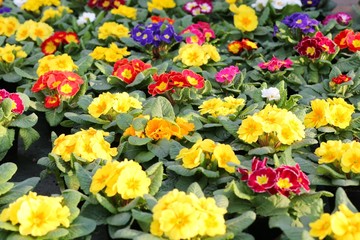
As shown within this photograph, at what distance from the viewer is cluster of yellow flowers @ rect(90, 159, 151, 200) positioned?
2.74 meters

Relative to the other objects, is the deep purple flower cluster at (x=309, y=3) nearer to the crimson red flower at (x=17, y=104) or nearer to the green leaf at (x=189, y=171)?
the crimson red flower at (x=17, y=104)

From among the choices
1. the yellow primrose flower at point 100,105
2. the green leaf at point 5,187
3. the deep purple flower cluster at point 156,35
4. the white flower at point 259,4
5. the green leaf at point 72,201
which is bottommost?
the white flower at point 259,4

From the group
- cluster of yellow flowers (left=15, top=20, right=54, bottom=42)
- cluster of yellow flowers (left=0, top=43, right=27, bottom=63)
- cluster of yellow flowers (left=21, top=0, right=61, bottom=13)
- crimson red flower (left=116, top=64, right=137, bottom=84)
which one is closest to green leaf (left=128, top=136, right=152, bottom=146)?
crimson red flower (left=116, top=64, right=137, bottom=84)

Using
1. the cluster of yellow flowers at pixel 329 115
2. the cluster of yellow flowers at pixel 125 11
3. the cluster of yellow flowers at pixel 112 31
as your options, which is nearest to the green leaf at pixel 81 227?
the cluster of yellow flowers at pixel 329 115

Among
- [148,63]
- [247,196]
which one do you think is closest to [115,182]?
[247,196]

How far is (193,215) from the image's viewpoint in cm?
247

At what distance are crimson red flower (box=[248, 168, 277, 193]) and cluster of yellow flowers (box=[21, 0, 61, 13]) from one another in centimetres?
350

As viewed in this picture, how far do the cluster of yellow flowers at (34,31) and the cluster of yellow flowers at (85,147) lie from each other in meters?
1.99

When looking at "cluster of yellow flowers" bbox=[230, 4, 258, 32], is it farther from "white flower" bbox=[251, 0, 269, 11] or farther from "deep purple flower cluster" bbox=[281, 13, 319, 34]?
"deep purple flower cluster" bbox=[281, 13, 319, 34]

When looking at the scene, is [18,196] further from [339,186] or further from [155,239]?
[339,186]

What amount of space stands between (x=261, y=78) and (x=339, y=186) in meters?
1.49

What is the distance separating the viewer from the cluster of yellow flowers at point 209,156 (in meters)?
3.05

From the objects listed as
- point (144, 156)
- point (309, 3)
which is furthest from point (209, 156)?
point (309, 3)

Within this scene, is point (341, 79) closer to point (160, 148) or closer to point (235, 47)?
point (235, 47)
